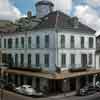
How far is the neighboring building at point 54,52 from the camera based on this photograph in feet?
127

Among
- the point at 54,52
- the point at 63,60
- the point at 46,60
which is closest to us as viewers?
the point at 54,52

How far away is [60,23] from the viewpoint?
40.2m

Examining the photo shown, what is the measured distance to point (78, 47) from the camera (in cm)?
4175

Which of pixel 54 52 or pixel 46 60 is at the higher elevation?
pixel 54 52

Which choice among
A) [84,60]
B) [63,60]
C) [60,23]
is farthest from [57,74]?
[60,23]

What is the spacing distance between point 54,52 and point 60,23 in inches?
196

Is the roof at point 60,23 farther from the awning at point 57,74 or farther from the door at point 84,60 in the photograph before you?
the awning at point 57,74

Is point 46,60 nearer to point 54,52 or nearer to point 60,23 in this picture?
point 54,52

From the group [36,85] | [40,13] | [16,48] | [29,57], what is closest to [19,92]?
[36,85]

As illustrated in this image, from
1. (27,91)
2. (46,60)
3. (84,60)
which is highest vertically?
(46,60)

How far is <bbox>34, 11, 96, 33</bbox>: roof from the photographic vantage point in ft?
130

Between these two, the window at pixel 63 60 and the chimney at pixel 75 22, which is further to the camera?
the chimney at pixel 75 22

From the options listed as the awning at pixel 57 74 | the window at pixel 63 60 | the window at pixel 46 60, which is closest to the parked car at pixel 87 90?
the awning at pixel 57 74

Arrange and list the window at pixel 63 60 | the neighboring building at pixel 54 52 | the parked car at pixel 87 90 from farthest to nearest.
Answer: the window at pixel 63 60
the neighboring building at pixel 54 52
the parked car at pixel 87 90
